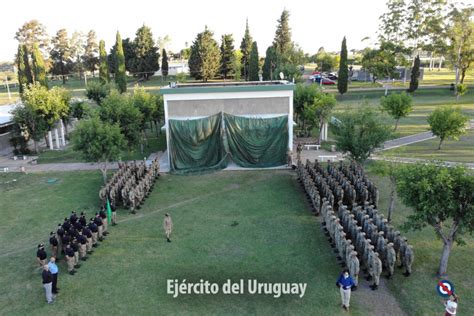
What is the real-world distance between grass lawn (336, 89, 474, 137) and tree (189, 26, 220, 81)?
1704cm

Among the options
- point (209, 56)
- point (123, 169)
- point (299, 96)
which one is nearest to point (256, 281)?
A: point (123, 169)

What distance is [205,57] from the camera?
165 feet

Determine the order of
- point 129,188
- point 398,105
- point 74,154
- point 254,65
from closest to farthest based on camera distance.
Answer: point 129,188, point 74,154, point 398,105, point 254,65

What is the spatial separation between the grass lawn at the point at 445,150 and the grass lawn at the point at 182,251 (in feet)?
29.8

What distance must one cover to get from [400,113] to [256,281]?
19909 millimetres

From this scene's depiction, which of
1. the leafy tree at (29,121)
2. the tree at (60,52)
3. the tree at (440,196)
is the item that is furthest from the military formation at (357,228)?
the tree at (60,52)

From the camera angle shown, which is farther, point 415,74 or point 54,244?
point 415,74

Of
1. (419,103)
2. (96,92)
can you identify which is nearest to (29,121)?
(96,92)

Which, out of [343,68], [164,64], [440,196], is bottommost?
[440,196]

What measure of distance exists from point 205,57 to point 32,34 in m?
37.7

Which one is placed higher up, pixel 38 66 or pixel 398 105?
pixel 38 66

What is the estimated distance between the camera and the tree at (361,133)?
616 inches

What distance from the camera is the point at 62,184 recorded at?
63.0 feet

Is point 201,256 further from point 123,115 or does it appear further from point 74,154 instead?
point 74,154
